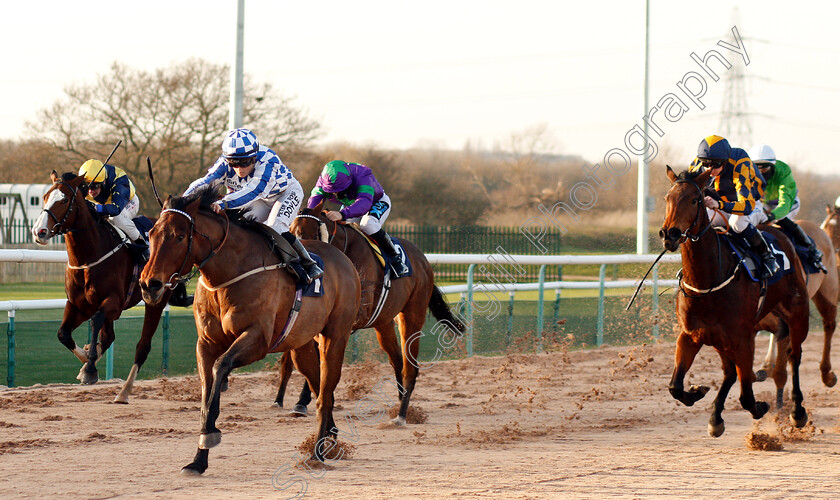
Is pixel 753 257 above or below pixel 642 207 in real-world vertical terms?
below

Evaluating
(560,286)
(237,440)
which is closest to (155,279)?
(237,440)

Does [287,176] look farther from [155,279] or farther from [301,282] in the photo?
[155,279]

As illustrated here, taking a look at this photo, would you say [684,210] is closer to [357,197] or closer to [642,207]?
[357,197]

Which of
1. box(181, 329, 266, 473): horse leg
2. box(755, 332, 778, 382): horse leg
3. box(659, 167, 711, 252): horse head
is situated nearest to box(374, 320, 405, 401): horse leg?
box(181, 329, 266, 473): horse leg

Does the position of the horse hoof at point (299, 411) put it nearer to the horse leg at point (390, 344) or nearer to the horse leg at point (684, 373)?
the horse leg at point (390, 344)

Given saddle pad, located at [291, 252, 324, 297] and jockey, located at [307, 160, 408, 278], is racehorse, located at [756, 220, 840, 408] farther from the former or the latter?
saddle pad, located at [291, 252, 324, 297]

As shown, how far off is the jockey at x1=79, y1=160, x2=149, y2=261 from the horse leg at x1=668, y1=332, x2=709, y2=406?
4.34 meters

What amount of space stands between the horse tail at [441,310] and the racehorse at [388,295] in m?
0.20

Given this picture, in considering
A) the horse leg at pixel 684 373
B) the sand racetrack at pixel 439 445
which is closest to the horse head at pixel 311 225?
the sand racetrack at pixel 439 445

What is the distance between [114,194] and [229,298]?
3.35 metres

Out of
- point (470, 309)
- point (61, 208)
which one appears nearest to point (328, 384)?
point (61, 208)

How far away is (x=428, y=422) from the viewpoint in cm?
667

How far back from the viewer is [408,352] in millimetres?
6688

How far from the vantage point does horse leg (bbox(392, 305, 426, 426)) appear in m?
6.51
